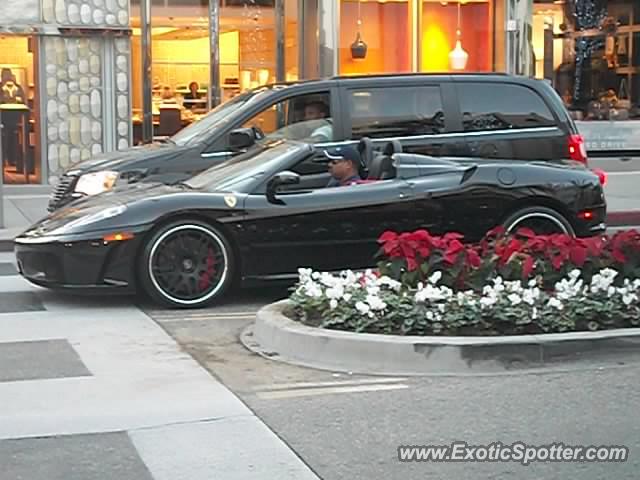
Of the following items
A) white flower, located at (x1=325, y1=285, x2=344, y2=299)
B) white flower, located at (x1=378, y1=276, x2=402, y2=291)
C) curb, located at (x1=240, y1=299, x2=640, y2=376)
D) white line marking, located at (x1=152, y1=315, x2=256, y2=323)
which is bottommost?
white line marking, located at (x1=152, y1=315, x2=256, y2=323)

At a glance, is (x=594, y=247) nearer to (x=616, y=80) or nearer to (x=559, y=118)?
(x=559, y=118)

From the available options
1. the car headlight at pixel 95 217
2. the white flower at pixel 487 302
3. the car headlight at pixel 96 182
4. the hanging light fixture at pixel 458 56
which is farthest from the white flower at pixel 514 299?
the hanging light fixture at pixel 458 56

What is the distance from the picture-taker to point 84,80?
709 inches

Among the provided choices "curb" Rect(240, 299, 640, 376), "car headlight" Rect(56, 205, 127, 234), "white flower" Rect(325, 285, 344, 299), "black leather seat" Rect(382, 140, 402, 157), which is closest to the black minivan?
"black leather seat" Rect(382, 140, 402, 157)

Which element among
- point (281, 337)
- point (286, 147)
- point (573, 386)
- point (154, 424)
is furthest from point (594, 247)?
point (154, 424)

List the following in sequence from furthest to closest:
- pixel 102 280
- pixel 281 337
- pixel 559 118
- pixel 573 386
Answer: pixel 559 118, pixel 102 280, pixel 281 337, pixel 573 386

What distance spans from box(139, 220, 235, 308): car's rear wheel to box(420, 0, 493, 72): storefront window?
12.4m

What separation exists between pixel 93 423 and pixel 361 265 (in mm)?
3897

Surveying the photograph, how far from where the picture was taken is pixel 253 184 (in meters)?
9.05

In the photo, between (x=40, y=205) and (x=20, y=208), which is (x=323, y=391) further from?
(x=40, y=205)

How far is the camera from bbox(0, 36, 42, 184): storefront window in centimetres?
1777

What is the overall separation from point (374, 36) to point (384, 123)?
934 centimetres

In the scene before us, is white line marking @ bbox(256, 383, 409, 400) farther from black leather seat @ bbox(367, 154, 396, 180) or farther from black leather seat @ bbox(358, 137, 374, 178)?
black leather seat @ bbox(358, 137, 374, 178)

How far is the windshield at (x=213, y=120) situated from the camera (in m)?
11.4
